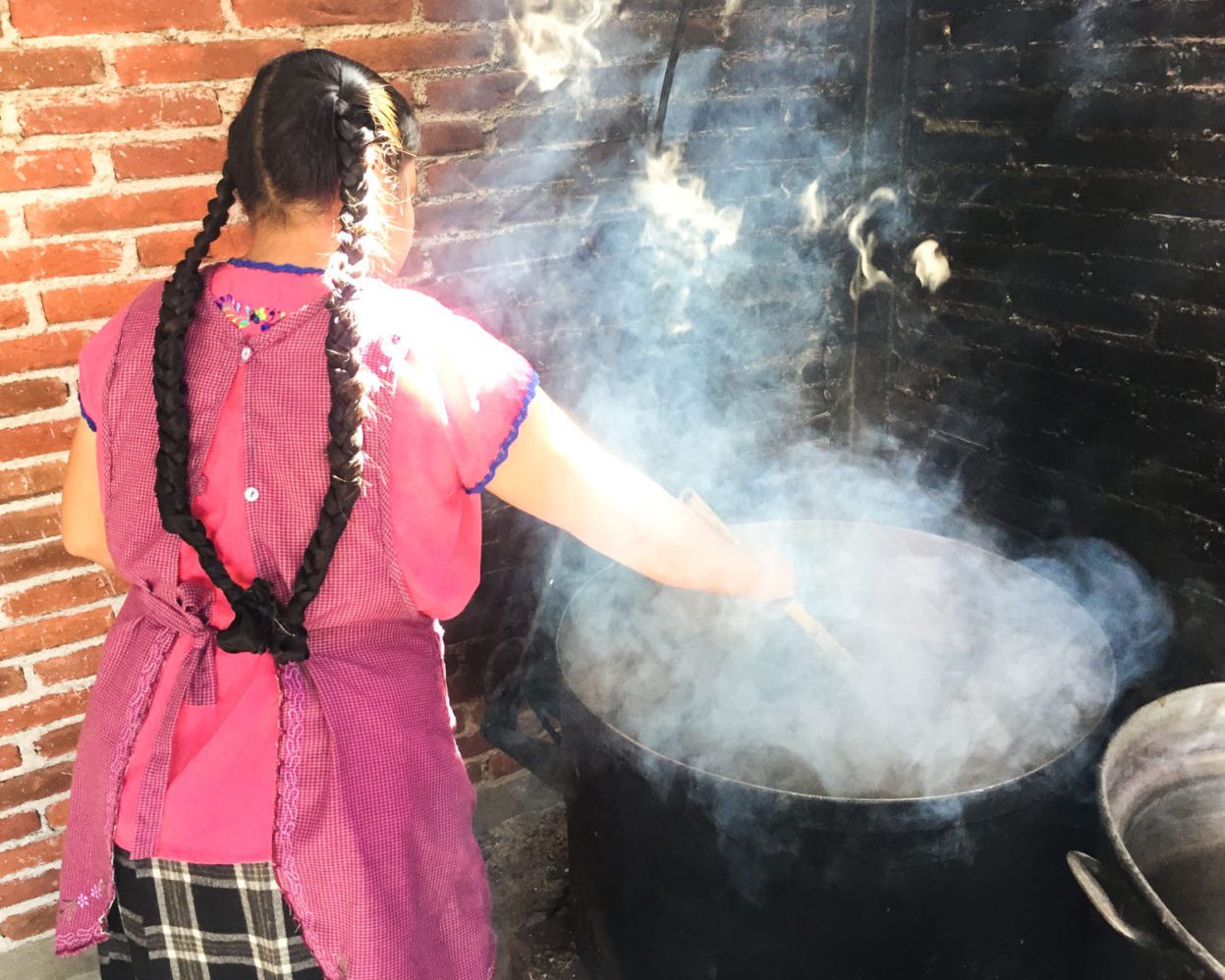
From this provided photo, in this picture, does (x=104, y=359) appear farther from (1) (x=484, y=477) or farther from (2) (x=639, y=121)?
(2) (x=639, y=121)

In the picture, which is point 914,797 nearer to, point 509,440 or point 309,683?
point 509,440

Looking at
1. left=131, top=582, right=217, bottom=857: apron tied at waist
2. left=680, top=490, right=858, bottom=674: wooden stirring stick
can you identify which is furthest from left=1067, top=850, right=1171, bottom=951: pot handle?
left=131, top=582, right=217, bottom=857: apron tied at waist

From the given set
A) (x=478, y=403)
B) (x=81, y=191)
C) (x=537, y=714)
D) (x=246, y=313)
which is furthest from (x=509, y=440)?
(x=81, y=191)

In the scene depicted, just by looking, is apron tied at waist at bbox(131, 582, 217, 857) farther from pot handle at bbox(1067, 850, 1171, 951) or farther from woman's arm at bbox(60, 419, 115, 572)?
pot handle at bbox(1067, 850, 1171, 951)

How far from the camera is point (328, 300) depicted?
145cm

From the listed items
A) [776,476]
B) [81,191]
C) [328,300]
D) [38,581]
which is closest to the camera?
[328,300]

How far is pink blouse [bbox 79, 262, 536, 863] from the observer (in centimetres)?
147

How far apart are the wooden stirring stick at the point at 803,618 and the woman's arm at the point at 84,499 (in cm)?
101

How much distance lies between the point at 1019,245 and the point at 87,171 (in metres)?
2.20

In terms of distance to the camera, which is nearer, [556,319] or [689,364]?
[556,319]

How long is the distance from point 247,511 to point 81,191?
1014 mm

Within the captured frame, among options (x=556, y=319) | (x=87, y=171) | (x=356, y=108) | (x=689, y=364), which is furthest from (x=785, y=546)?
(x=87, y=171)

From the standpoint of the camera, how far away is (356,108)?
147cm

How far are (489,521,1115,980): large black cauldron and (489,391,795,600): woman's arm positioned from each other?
0.35 metres
